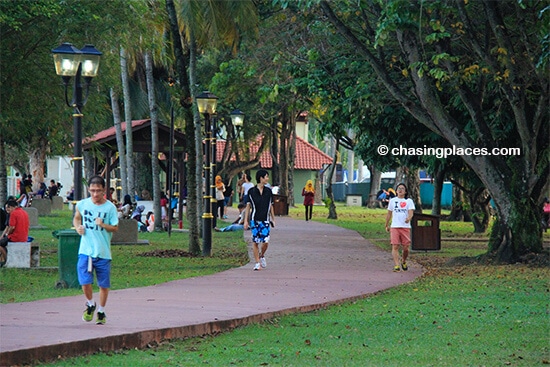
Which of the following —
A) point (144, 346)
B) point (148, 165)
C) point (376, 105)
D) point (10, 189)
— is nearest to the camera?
point (144, 346)

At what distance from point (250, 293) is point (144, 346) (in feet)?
15.5

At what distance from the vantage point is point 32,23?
69.9ft

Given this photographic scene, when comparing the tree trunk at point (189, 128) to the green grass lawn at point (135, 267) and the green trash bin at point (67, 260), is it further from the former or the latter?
the green trash bin at point (67, 260)

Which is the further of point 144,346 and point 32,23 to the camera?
point 32,23

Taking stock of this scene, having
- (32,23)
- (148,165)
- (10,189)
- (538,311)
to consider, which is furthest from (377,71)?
(10,189)

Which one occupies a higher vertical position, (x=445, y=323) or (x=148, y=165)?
(x=148, y=165)

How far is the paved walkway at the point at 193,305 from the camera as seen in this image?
977 centimetres

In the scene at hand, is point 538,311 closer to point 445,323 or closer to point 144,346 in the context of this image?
point 445,323

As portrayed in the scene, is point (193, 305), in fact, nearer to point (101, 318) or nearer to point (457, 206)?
point (101, 318)

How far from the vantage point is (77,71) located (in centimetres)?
1616

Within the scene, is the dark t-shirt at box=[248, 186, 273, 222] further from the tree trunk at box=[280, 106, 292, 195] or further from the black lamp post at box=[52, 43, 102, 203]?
the tree trunk at box=[280, 106, 292, 195]

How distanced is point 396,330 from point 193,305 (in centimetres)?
266

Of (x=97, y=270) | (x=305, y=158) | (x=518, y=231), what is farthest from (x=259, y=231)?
(x=305, y=158)

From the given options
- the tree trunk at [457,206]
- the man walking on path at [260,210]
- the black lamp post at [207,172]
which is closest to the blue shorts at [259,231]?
the man walking on path at [260,210]
